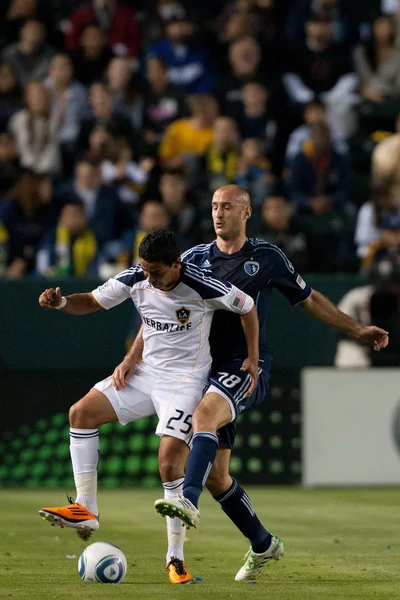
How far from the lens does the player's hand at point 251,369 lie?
22.6 ft

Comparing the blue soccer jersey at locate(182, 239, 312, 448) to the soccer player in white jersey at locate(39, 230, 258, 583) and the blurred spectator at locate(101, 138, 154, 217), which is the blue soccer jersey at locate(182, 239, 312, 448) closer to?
the soccer player in white jersey at locate(39, 230, 258, 583)

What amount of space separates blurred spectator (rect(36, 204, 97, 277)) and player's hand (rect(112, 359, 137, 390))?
6.54 meters

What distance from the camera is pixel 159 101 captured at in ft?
53.1

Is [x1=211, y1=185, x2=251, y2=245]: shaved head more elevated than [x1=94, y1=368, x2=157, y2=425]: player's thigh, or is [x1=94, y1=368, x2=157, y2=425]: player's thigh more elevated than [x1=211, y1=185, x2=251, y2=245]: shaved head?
[x1=211, y1=185, x2=251, y2=245]: shaved head

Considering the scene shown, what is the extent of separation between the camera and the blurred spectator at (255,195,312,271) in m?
13.6

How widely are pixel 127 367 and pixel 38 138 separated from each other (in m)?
9.17

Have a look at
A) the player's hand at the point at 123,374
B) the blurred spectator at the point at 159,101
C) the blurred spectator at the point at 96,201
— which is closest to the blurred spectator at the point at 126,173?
the blurred spectator at the point at 96,201

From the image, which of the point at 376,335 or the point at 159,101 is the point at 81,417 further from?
the point at 159,101

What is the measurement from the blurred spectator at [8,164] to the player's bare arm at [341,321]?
8.21 meters

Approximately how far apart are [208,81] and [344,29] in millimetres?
2126

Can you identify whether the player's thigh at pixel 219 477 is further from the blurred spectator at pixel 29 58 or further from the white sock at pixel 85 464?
the blurred spectator at pixel 29 58

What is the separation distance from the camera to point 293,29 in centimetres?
1695

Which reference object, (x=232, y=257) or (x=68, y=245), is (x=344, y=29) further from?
(x=232, y=257)

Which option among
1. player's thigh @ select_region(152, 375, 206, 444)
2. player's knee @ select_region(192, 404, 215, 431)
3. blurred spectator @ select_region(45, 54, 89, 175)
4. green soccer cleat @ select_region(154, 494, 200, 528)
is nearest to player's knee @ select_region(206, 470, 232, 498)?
player's thigh @ select_region(152, 375, 206, 444)
